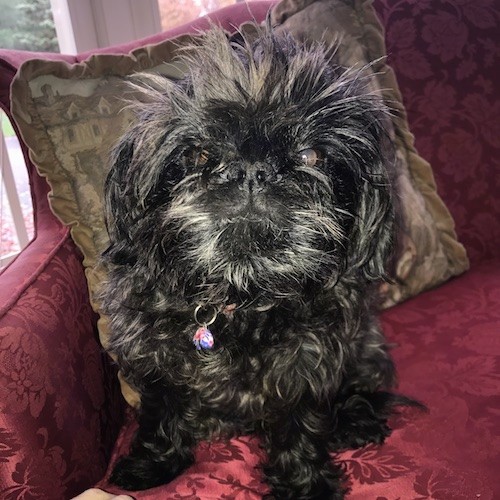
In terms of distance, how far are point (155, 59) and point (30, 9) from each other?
930 mm

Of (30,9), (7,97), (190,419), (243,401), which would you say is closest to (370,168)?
(243,401)

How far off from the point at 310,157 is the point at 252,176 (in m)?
0.12

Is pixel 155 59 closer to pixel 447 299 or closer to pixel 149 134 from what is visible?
pixel 149 134

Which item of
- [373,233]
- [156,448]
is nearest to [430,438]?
[373,233]

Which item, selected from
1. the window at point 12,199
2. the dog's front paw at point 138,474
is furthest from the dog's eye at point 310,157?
the window at point 12,199

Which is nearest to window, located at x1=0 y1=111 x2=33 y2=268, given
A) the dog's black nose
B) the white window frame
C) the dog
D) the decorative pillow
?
the white window frame

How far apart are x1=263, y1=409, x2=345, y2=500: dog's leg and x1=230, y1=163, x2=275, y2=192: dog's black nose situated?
0.50 m

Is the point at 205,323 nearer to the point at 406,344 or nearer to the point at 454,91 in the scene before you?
the point at 406,344

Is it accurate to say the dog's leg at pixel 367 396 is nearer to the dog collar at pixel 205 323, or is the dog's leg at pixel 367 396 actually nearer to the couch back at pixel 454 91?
the dog collar at pixel 205 323

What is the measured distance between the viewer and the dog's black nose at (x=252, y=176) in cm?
87

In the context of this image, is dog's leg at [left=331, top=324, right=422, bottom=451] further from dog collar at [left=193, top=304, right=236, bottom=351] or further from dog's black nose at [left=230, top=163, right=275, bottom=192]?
dog's black nose at [left=230, top=163, right=275, bottom=192]

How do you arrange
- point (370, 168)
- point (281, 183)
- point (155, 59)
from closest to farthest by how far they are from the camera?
point (281, 183) → point (370, 168) → point (155, 59)

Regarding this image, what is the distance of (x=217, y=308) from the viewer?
1059mm

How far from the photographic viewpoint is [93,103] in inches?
50.0
